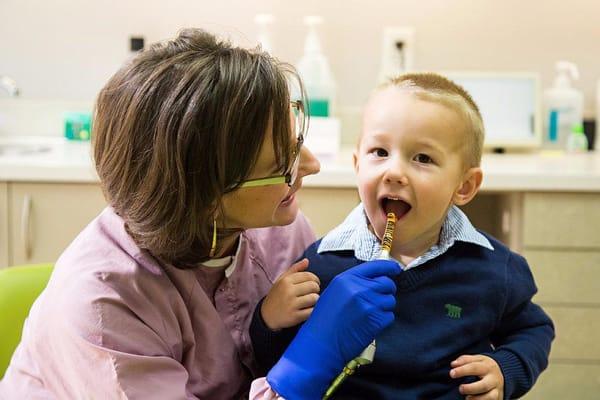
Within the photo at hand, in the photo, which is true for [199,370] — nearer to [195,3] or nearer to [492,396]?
[492,396]

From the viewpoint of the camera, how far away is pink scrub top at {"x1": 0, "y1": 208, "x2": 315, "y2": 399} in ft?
3.75

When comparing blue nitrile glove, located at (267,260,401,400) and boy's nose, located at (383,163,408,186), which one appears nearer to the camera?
blue nitrile glove, located at (267,260,401,400)

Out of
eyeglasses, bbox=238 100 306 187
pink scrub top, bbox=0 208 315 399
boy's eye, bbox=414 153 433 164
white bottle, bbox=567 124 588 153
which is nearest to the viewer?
pink scrub top, bbox=0 208 315 399

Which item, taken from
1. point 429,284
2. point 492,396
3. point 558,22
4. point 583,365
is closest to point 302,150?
point 429,284

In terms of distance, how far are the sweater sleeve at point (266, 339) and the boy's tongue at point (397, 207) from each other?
24 centimetres

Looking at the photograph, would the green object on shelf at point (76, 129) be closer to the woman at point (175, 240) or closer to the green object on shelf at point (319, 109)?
the green object on shelf at point (319, 109)

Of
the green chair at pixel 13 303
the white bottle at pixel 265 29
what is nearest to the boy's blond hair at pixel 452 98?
the green chair at pixel 13 303

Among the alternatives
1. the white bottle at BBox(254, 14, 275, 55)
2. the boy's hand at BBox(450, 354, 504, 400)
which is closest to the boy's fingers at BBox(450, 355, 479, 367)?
the boy's hand at BBox(450, 354, 504, 400)

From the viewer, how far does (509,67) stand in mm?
3018

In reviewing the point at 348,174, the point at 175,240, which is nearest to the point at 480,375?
the point at 175,240

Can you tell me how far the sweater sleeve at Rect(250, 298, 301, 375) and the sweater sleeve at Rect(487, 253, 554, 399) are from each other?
326 mm

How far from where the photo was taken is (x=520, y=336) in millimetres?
1413

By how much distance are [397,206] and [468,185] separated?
154mm

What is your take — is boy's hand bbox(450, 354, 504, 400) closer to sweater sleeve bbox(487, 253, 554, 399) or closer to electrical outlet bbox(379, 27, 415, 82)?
sweater sleeve bbox(487, 253, 554, 399)
